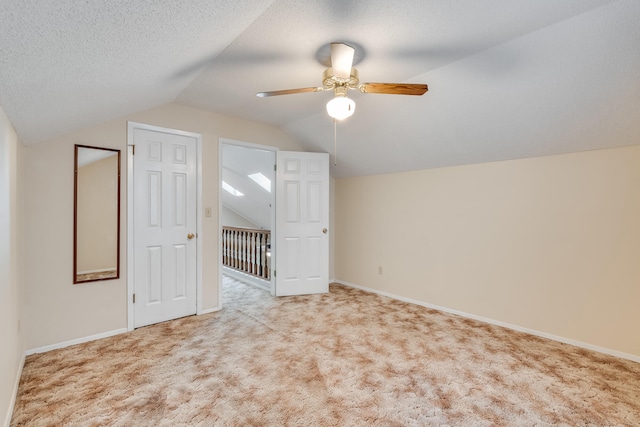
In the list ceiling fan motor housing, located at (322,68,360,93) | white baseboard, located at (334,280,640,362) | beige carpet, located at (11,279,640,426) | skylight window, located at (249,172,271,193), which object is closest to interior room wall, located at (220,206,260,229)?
skylight window, located at (249,172,271,193)

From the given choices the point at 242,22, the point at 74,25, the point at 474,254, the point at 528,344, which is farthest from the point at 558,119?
the point at 74,25

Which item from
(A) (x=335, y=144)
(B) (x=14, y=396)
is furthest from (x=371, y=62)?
(B) (x=14, y=396)

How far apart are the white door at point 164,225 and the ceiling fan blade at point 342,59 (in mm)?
2102

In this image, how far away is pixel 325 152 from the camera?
168 inches

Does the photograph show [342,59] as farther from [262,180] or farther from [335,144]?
[262,180]

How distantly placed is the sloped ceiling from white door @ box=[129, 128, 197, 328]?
52 cm

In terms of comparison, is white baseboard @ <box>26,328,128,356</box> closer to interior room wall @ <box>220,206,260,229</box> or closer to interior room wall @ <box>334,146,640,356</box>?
interior room wall @ <box>334,146,640,356</box>

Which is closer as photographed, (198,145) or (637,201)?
(637,201)

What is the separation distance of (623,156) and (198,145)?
395 centimetres

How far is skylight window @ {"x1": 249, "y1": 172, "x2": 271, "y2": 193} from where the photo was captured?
5422 mm

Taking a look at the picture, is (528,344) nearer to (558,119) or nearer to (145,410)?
(558,119)

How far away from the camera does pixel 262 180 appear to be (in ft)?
18.1

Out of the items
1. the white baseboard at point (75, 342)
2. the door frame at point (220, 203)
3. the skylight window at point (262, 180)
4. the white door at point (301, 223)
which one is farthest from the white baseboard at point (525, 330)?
the white baseboard at point (75, 342)

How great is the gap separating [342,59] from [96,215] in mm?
2557
